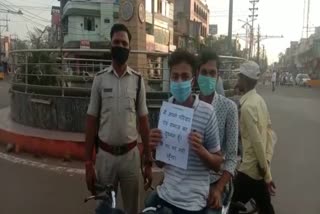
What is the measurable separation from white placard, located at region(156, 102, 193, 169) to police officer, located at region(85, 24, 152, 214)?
100cm

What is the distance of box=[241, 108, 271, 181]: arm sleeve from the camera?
12.4ft

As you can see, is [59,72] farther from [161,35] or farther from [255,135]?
[161,35]

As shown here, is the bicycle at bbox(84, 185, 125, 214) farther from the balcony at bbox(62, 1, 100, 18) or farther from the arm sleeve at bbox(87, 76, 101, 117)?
the balcony at bbox(62, 1, 100, 18)

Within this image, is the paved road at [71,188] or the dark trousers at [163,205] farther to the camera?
the paved road at [71,188]

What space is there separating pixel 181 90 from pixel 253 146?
1572 mm

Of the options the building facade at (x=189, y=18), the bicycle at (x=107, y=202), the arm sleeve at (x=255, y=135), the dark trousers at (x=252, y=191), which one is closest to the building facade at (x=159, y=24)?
the building facade at (x=189, y=18)

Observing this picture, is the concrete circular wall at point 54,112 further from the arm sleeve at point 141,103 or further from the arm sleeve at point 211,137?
the arm sleeve at point 211,137

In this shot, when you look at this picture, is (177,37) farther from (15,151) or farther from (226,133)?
(226,133)

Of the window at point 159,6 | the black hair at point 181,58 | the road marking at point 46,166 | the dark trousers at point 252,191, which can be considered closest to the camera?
the black hair at point 181,58

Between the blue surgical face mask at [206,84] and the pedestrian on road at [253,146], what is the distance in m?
0.94

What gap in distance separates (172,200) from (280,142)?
27.3 ft

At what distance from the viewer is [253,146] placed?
12.6 feet

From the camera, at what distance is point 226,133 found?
2.95m

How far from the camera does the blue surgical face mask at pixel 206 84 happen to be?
9.76 ft
